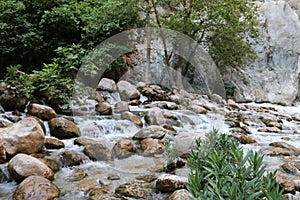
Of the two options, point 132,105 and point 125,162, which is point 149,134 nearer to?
point 125,162

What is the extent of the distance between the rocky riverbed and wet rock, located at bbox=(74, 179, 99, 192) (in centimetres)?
1

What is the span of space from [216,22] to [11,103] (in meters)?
7.77

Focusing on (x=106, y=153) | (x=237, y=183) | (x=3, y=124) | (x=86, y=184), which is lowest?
(x=86, y=184)

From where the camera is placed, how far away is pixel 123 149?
14.5 feet

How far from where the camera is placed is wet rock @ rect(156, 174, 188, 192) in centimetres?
290

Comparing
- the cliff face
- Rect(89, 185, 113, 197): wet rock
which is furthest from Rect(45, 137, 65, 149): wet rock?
the cliff face

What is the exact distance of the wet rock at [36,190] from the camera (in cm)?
268

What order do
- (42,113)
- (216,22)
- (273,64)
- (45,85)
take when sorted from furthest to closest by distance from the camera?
(273,64)
(216,22)
(45,85)
(42,113)

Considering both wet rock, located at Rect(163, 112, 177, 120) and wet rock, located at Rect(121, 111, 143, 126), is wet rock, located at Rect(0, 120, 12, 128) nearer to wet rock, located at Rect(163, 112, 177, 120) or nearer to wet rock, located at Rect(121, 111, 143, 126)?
wet rock, located at Rect(121, 111, 143, 126)

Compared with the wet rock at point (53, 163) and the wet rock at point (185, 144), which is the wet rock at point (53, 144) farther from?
the wet rock at point (185, 144)

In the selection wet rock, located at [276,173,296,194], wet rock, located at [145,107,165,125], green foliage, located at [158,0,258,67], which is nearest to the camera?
wet rock, located at [276,173,296,194]

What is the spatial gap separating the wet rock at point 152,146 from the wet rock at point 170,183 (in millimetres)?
1497

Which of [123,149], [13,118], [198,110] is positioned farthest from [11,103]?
[198,110]

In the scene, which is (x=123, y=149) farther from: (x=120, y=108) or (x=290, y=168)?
(x=290, y=168)
